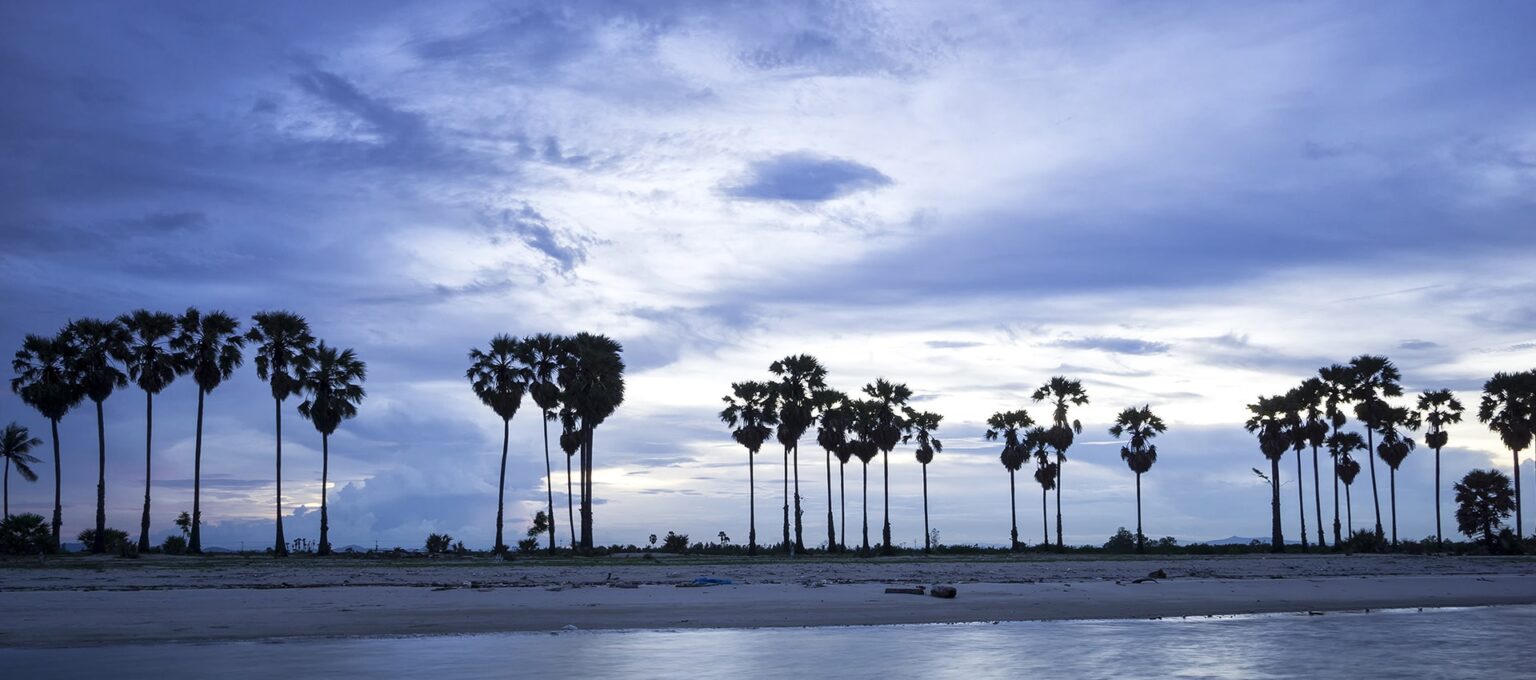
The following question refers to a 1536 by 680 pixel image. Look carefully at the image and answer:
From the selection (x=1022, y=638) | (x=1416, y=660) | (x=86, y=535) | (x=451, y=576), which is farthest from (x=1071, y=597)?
(x=86, y=535)

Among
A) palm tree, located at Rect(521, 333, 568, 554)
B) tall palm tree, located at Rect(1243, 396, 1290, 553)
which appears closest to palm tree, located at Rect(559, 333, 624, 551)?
palm tree, located at Rect(521, 333, 568, 554)

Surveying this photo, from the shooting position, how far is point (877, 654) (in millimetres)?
17359

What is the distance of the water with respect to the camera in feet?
50.3

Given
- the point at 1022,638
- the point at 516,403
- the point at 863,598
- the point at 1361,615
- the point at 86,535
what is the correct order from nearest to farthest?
the point at 1022,638, the point at 1361,615, the point at 863,598, the point at 86,535, the point at 516,403

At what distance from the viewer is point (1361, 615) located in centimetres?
2464

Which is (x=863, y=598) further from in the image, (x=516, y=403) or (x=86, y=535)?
(x=86, y=535)

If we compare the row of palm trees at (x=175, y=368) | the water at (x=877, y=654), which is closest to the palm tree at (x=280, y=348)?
the row of palm trees at (x=175, y=368)

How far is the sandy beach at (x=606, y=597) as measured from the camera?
840 inches

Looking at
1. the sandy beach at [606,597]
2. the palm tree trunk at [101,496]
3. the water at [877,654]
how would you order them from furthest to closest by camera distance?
the palm tree trunk at [101,496] → the sandy beach at [606,597] → the water at [877,654]

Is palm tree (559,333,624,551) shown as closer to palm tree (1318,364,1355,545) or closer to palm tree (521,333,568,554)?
palm tree (521,333,568,554)

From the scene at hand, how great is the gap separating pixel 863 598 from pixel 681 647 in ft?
32.8

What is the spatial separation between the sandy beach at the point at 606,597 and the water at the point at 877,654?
72.0 inches

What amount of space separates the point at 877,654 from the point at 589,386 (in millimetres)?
54356

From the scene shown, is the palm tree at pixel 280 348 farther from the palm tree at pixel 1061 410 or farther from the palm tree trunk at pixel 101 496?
the palm tree at pixel 1061 410
